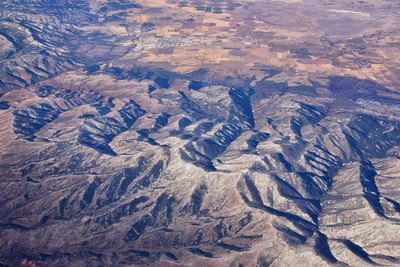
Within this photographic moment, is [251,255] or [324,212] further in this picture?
[324,212]

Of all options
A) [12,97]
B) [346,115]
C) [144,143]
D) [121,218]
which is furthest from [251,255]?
[12,97]

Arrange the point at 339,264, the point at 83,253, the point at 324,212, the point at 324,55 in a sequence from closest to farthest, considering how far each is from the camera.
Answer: the point at 339,264
the point at 83,253
the point at 324,212
the point at 324,55

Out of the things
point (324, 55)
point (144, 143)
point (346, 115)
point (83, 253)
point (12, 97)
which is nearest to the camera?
point (83, 253)

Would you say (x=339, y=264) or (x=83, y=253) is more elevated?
(x=339, y=264)

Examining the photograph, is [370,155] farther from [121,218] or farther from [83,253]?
[83,253]

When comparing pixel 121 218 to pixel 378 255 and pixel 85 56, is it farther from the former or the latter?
pixel 85 56

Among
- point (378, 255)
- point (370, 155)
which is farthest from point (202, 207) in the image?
point (370, 155)
